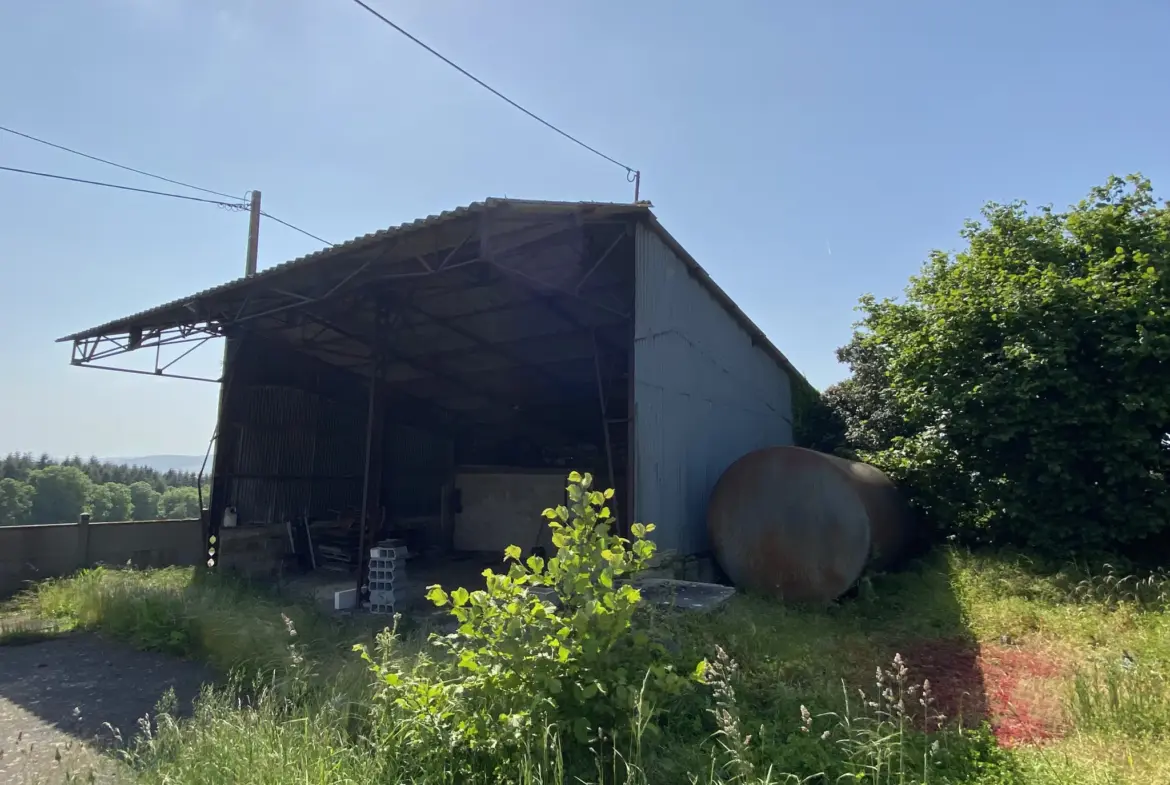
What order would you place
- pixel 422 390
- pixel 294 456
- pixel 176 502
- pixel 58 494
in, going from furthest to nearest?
pixel 176 502 → pixel 58 494 → pixel 422 390 → pixel 294 456

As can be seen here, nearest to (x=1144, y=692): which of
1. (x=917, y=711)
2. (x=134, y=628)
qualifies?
(x=917, y=711)

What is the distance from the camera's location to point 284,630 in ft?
19.8

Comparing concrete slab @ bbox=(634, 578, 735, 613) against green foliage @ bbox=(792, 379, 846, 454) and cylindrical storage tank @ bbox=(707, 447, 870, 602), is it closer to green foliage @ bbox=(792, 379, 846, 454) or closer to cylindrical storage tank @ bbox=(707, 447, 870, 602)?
cylindrical storage tank @ bbox=(707, 447, 870, 602)

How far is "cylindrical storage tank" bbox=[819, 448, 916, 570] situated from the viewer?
696cm

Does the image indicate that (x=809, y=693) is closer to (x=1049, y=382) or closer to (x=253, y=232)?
(x=1049, y=382)

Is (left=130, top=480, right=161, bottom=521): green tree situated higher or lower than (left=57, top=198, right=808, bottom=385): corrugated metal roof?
lower

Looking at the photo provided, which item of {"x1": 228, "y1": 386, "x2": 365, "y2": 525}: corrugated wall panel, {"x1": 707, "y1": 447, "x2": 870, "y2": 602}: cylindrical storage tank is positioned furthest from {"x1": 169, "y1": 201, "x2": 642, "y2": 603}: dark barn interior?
{"x1": 707, "y1": 447, "x2": 870, "y2": 602}: cylindrical storage tank

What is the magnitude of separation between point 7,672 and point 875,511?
27.9 ft

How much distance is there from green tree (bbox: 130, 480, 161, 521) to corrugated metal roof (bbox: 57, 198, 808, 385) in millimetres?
59842

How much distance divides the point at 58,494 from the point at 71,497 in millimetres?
891

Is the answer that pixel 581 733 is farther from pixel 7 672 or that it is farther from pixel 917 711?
pixel 7 672

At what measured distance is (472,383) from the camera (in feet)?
40.2

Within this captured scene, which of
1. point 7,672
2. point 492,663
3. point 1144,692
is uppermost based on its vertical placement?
point 492,663

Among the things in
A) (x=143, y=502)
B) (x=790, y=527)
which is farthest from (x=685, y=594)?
(x=143, y=502)
